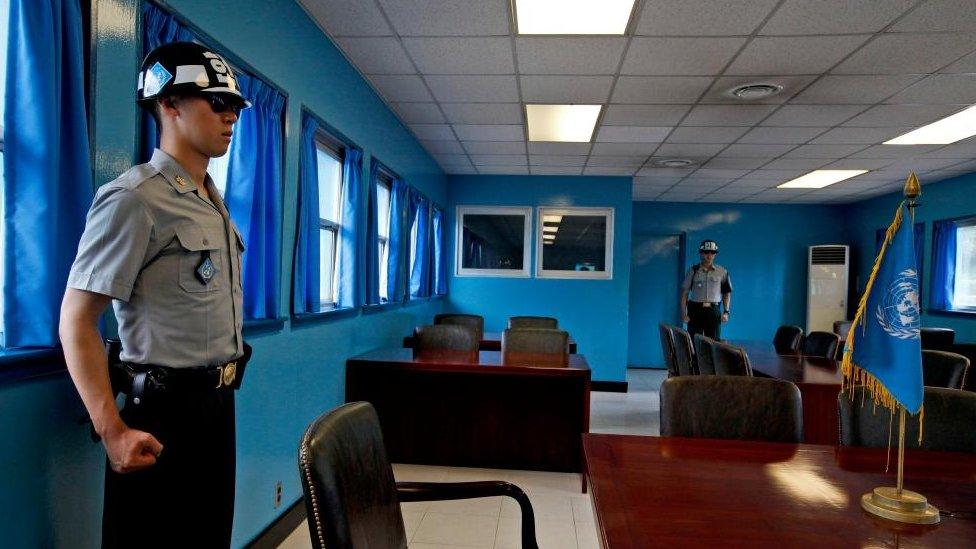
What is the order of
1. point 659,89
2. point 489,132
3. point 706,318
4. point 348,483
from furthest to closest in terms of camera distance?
point 706,318, point 489,132, point 659,89, point 348,483

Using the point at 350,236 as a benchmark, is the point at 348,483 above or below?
below

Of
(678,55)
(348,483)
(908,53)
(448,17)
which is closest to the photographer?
(348,483)

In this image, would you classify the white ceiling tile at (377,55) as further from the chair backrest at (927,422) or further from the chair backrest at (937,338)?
the chair backrest at (937,338)

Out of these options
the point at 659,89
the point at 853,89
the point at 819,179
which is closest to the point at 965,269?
the point at 819,179

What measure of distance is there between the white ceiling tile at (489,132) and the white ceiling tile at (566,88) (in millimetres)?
778

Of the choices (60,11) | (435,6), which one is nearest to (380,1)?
(435,6)

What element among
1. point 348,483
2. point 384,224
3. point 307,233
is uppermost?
point 384,224

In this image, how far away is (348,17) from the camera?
2.91 m

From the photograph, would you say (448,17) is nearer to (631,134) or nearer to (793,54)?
(793,54)

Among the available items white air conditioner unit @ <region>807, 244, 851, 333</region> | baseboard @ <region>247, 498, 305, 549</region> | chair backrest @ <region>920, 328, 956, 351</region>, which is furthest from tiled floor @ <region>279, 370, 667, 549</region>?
white air conditioner unit @ <region>807, 244, 851, 333</region>

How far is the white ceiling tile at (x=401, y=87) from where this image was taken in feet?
12.4

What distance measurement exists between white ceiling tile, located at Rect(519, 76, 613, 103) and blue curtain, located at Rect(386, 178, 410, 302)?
1414 millimetres

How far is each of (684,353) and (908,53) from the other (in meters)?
2.41

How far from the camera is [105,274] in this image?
44.7 inches
